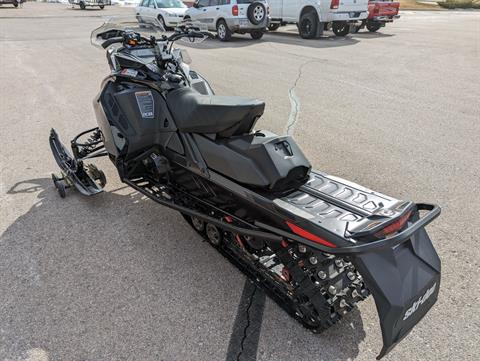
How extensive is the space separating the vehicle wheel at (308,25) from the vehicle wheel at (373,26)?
3.56 meters

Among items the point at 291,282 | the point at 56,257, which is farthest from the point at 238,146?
the point at 56,257

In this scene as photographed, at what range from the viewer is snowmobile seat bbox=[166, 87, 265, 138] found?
2.61 metres

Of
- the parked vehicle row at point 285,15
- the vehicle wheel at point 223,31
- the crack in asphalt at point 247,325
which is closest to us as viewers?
the crack in asphalt at point 247,325

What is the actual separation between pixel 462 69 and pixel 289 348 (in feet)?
30.0

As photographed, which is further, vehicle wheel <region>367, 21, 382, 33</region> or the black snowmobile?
vehicle wheel <region>367, 21, 382, 33</region>

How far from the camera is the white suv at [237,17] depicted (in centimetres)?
1326

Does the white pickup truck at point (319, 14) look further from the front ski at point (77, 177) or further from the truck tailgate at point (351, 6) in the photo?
the front ski at point (77, 177)

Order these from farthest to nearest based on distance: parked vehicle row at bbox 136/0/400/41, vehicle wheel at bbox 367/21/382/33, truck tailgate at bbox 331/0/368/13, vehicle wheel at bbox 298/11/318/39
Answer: vehicle wheel at bbox 367/21/382/33 → vehicle wheel at bbox 298/11/318/39 → parked vehicle row at bbox 136/0/400/41 → truck tailgate at bbox 331/0/368/13

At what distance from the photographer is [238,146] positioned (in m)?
2.57

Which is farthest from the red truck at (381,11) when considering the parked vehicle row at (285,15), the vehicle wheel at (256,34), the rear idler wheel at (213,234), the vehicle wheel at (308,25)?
the rear idler wheel at (213,234)

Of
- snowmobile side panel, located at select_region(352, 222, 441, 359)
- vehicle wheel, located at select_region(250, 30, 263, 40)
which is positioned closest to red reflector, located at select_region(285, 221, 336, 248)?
snowmobile side panel, located at select_region(352, 222, 441, 359)

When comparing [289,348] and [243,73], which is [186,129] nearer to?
[289,348]

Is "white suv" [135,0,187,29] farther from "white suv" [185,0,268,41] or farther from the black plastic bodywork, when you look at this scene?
the black plastic bodywork

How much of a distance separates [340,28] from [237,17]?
4.09 meters
